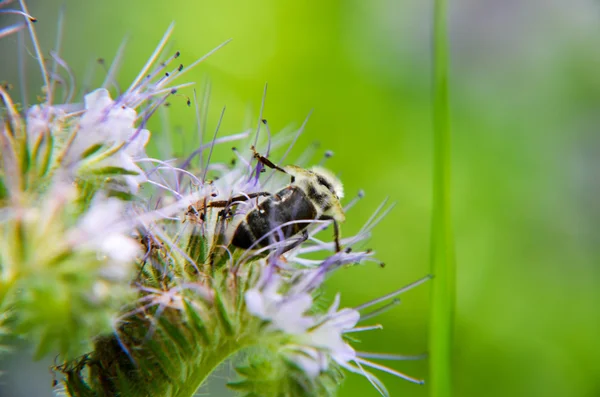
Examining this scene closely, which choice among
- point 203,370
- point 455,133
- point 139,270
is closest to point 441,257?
point 203,370

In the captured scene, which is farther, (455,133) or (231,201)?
(455,133)

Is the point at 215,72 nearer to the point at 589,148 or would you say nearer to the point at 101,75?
the point at 101,75

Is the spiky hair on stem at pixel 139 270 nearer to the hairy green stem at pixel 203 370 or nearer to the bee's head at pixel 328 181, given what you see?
the hairy green stem at pixel 203 370

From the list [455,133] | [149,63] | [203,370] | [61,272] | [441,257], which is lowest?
[455,133]

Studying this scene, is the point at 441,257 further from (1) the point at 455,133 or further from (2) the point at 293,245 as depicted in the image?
(1) the point at 455,133

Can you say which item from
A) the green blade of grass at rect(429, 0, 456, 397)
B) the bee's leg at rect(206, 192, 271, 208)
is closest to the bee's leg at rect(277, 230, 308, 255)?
the bee's leg at rect(206, 192, 271, 208)

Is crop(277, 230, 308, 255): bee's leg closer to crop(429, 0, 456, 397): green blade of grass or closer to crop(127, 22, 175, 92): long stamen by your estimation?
crop(429, 0, 456, 397): green blade of grass

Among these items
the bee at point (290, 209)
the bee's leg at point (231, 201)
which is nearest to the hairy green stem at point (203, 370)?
the bee at point (290, 209)
